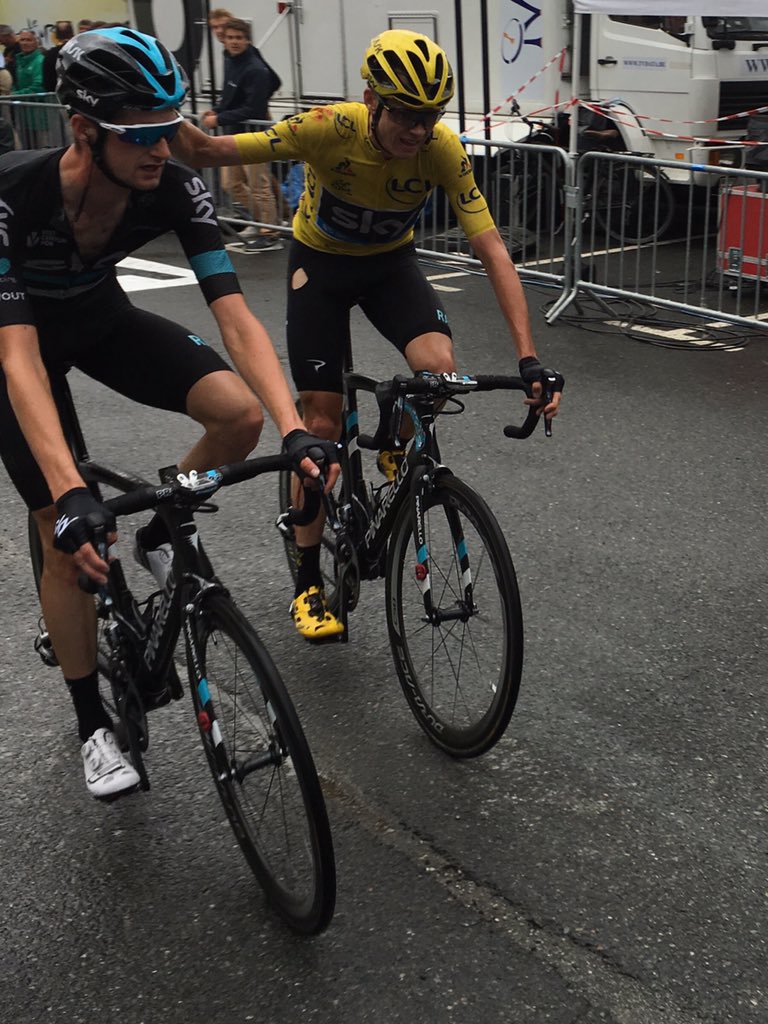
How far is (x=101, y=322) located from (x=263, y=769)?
1.43m

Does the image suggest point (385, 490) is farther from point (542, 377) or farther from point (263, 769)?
point (263, 769)

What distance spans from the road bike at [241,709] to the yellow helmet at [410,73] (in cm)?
140

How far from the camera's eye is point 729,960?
2.92m

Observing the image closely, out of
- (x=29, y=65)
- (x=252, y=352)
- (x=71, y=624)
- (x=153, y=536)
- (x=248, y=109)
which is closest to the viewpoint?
(x=252, y=352)

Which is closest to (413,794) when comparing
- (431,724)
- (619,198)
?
(431,724)

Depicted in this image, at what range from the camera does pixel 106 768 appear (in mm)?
3396

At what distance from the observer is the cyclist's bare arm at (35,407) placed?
293 centimetres

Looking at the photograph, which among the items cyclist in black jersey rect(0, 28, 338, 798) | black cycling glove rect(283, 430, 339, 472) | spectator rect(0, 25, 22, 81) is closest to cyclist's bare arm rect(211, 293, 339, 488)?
cyclist in black jersey rect(0, 28, 338, 798)

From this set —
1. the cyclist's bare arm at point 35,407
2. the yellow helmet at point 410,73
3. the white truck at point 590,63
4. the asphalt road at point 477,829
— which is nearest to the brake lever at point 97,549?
the cyclist's bare arm at point 35,407

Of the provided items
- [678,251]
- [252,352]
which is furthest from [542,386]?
[678,251]

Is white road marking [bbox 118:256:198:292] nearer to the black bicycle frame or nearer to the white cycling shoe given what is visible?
the black bicycle frame

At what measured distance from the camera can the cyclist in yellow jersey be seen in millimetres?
4020

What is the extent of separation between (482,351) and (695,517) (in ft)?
11.4

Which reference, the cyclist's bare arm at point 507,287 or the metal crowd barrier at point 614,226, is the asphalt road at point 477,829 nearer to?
the cyclist's bare arm at point 507,287
